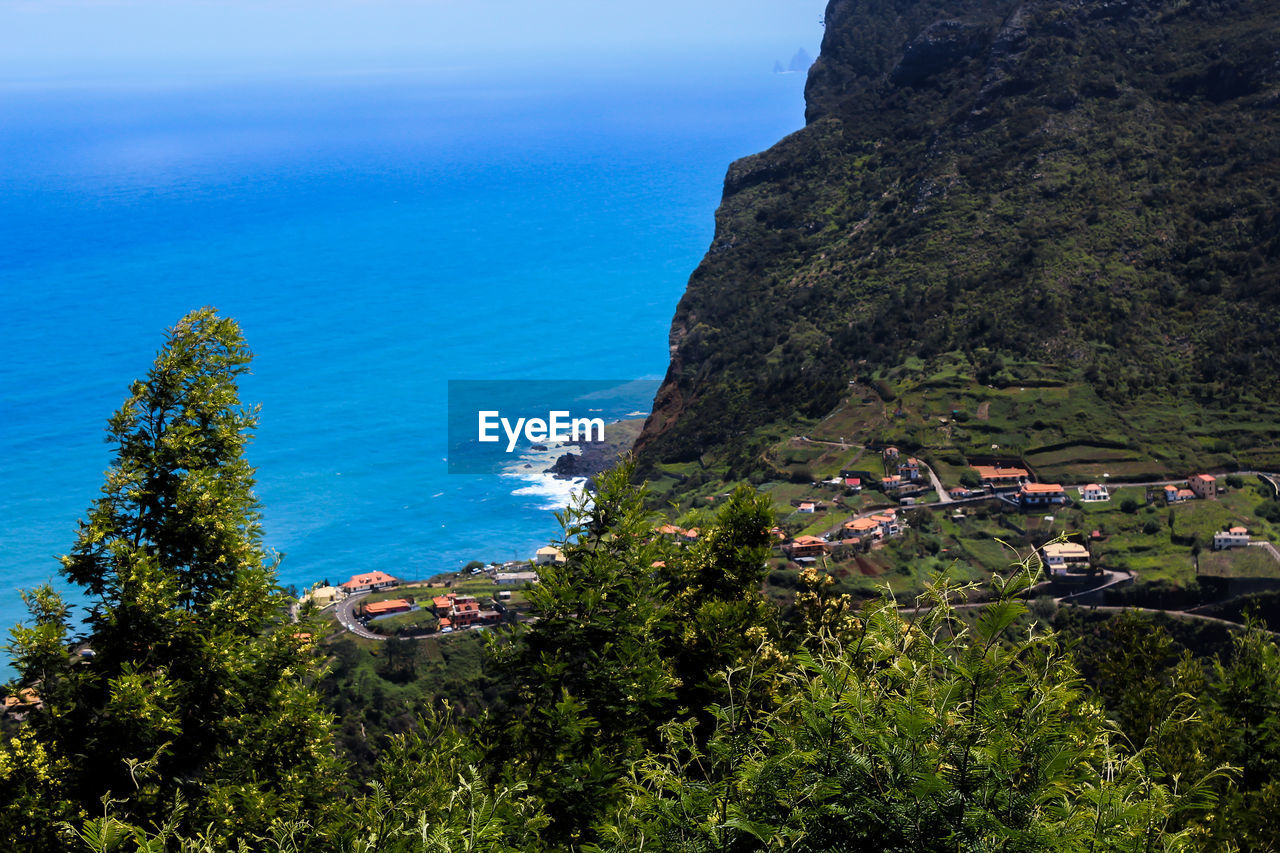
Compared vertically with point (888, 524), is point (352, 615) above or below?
below

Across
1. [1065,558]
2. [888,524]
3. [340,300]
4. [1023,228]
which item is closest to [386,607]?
[888,524]

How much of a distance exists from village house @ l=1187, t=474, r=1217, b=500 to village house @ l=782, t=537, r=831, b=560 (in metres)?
13.1

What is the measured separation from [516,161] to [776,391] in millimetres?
134966

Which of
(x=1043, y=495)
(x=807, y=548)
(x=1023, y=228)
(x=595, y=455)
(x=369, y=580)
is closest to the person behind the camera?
(x=807, y=548)

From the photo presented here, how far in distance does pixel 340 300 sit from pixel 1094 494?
244 feet

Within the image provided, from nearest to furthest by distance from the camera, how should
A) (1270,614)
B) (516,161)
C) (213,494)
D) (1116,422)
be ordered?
(213,494) → (1270,614) → (1116,422) → (516,161)

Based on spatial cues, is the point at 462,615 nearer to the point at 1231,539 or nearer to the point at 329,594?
the point at 329,594

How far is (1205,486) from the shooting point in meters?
40.1

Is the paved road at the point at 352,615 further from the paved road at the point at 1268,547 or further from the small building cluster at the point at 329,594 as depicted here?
the paved road at the point at 1268,547

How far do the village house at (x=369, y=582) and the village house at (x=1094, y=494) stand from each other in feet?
87.9

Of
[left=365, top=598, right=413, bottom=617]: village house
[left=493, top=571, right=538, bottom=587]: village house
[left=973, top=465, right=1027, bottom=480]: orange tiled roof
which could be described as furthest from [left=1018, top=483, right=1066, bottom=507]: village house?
[left=365, top=598, right=413, bottom=617]: village house

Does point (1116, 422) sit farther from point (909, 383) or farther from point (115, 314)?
point (115, 314)

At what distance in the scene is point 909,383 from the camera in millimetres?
49781

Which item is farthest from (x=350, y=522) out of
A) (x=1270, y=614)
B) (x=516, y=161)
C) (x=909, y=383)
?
(x=516, y=161)
